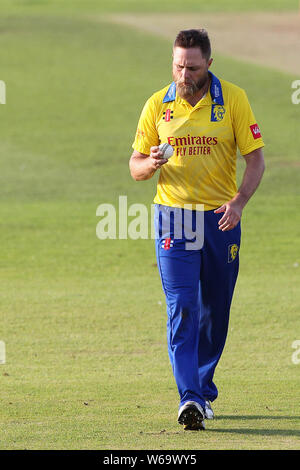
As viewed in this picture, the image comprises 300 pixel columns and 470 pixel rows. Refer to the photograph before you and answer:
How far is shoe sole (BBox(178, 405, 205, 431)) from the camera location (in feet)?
20.7

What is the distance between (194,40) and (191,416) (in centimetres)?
227

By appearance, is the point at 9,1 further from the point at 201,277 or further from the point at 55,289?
the point at 201,277

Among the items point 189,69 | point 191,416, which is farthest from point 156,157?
point 191,416

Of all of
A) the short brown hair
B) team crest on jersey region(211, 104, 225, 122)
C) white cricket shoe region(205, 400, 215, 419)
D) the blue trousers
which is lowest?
white cricket shoe region(205, 400, 215, 419)

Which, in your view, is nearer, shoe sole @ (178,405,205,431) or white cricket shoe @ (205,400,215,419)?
shoe sole @ (178,405,205,431)

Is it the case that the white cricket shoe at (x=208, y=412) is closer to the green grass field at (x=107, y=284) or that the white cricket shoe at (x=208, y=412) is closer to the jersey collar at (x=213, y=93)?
the green grass field at (x=107, y=284)

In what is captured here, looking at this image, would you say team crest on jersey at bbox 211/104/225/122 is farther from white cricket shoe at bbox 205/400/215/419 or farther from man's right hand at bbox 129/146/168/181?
white cricket shoe at bbox 205/400/215/419

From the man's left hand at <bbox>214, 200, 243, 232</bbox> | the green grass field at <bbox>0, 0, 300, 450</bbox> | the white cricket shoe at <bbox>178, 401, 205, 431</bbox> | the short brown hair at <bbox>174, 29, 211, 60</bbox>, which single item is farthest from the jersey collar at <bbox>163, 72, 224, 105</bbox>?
the green grass field at <bbox>0, 0, 300, 450</bbox>

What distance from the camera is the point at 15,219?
666 inches

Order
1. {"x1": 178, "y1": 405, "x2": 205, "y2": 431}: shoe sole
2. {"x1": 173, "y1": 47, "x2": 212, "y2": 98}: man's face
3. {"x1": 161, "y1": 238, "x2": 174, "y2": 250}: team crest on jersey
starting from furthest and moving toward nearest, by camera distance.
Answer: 1. {"x1": 161, "y1": 238, "x2": 174, "y2": 250}: team crest on jersey
2. {"x1": 173, "y1": 47, "x2": 212, "y2": 98}: man's face
3. {"x1": 178, "y1": 405, "x2": 205, "y2": 431}: shoe sole

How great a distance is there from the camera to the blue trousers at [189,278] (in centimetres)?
659

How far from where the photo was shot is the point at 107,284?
40.6 feet

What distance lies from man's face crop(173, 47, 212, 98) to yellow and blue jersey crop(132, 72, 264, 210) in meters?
0.09

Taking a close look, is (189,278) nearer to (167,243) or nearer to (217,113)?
(167,243)
